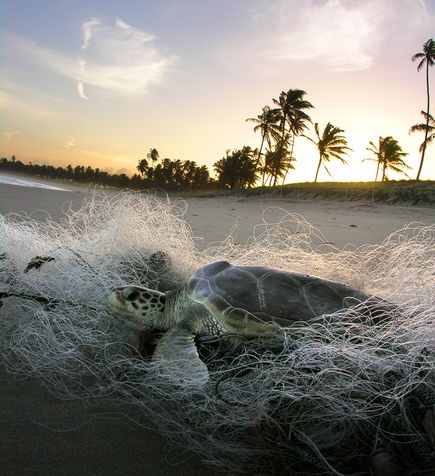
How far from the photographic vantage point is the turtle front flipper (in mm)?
2020

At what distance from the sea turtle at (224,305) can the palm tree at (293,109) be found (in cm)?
5298

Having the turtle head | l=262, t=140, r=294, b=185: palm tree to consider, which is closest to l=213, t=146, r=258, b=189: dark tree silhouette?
l=262, t=140, r=294, b=185: palm tree

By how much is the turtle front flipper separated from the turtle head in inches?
15.4

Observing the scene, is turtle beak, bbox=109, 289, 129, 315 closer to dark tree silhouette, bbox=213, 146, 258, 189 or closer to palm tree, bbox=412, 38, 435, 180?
palm tree, bbox=412, 38, 435, 180

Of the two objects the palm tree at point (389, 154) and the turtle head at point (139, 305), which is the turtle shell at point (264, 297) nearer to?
the turtle head at point (139, 305)

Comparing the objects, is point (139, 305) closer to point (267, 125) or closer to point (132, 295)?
point (132, 295)

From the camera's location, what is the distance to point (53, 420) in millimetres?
1955

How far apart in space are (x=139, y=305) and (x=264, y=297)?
87 centimetres

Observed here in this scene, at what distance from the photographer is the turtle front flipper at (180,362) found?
2.02m

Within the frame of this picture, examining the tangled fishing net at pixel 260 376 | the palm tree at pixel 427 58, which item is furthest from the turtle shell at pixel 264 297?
the palm tree at pixel 427 58

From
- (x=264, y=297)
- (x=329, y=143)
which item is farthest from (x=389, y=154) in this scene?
(x=264, y=297)

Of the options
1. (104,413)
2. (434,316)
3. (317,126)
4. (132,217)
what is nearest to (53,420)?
(104,413)

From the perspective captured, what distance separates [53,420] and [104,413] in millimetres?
227

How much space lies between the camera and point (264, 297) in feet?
8.30
